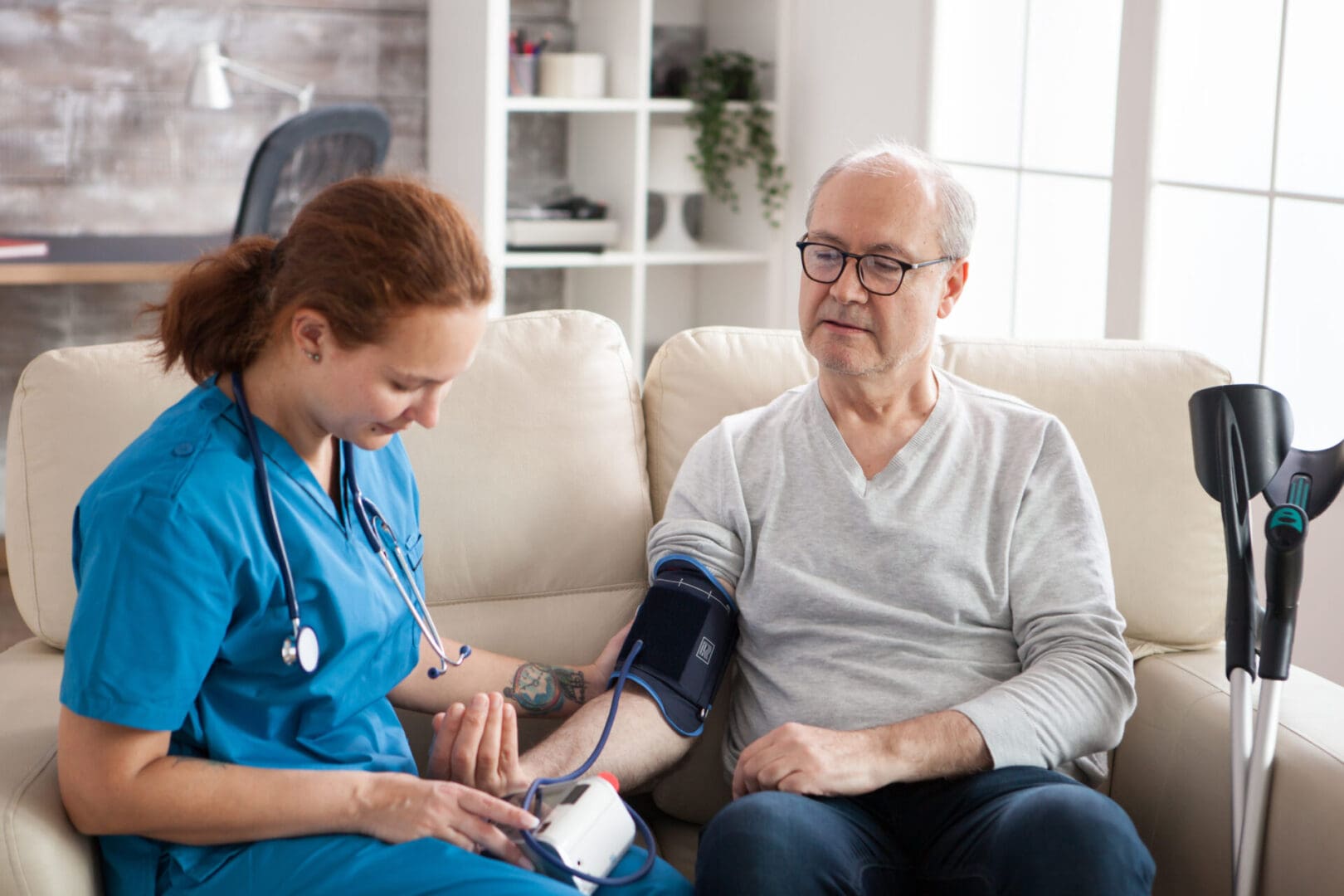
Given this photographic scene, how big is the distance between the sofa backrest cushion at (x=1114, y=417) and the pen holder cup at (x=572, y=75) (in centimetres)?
189

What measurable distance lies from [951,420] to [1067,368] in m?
0.28

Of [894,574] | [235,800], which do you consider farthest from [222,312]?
[894,574]

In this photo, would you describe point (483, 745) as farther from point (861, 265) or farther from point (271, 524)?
point (861, 265)

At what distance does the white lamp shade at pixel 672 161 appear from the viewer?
3.74 m

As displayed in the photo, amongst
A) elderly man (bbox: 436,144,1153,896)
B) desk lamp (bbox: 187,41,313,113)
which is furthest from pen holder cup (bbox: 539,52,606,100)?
elderly man (bbox: 436,144,1153,896)

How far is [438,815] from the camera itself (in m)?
1.24

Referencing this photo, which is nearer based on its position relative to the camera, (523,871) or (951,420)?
(523,871)

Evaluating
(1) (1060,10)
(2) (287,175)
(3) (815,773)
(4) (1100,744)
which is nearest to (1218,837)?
(4) (1100,744)

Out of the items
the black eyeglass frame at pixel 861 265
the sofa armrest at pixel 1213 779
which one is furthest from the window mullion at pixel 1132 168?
the black eyeglass frame at pixel 861 265

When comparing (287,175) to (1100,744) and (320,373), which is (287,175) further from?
(1100,744)

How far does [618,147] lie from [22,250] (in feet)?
4.92

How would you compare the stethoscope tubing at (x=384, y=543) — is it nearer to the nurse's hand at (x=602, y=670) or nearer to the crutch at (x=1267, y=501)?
Result: the nurse's hand at (x=602, y=670)

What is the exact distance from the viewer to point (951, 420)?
1687mm

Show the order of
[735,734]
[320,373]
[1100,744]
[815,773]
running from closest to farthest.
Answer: [320,373]
[815,773]
[1100,744]
[735,734]
